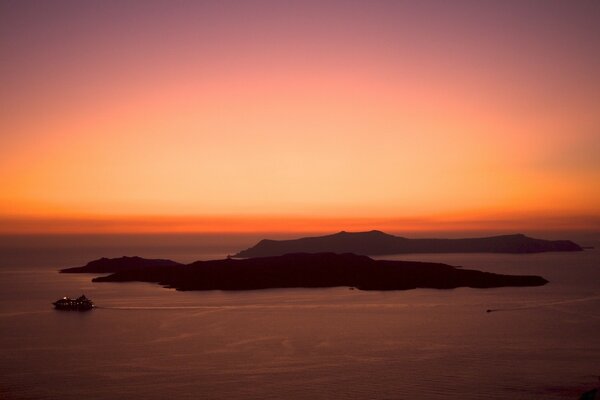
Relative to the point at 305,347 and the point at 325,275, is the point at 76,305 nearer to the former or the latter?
the point at 305,347

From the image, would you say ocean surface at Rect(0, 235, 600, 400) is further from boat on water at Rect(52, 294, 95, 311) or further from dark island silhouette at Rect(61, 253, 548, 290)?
dark island silhouette at Rect(61, 253, 548, 290)

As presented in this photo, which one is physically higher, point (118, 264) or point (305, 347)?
point (118, 264)

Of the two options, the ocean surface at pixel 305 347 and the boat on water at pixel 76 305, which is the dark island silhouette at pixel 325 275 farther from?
the boat on water at pixel 76 305

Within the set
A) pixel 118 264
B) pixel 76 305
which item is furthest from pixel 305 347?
pixel 118 264

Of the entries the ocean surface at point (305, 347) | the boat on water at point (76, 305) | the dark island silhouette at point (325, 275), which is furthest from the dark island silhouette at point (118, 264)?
the boat on water at point (76, 305)

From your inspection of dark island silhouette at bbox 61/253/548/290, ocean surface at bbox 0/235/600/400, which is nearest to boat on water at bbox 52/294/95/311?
ocean surface at bbox 0/235/600/400

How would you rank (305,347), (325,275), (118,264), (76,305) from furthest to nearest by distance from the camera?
(118,264) → (325,275) → (76,305) → (305,347)
